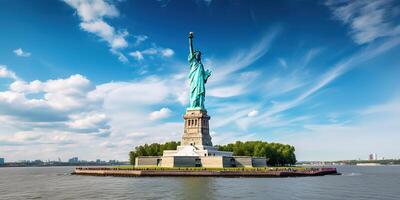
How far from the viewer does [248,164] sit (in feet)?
294

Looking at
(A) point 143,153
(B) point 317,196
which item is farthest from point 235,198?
(A) point 143,153

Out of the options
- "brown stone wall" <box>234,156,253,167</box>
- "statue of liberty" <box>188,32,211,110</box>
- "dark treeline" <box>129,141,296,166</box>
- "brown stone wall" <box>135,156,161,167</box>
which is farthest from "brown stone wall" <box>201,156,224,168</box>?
"dark treeline" <box>129,141,296,166</box>

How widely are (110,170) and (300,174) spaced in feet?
122

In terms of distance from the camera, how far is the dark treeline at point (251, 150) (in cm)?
11250

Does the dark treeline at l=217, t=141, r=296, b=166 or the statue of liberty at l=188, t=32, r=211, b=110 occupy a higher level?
the statue of liberty at l=188, t=32, r=211, b=110

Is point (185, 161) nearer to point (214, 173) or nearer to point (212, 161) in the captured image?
point (212, 161)

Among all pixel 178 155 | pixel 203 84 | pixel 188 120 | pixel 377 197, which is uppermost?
pixel 203 84

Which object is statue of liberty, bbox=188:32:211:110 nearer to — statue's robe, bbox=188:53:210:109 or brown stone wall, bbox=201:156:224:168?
statue's robe, bbox=188:53:210:109

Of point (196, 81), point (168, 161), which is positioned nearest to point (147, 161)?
point (168, 161)

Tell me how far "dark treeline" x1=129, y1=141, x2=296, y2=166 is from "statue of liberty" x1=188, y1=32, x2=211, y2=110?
1993cm

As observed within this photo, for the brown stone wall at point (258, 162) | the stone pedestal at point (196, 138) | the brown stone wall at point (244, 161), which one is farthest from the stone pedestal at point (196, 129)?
Answer: the brown stone wall at point (258, 162)

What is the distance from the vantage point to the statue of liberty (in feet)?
330

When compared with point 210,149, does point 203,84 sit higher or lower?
higher

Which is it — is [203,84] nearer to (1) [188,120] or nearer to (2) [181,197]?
(1) [188,120]
